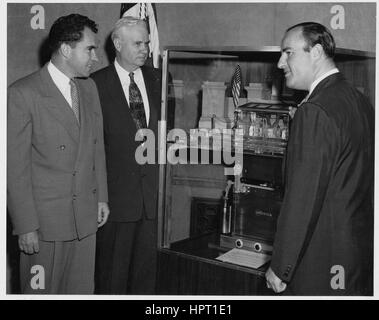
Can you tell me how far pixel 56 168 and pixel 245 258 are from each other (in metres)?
1.15

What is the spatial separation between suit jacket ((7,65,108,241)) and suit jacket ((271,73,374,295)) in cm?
109

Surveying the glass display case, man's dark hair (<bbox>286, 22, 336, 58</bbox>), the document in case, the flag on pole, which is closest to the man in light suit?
the glass display case

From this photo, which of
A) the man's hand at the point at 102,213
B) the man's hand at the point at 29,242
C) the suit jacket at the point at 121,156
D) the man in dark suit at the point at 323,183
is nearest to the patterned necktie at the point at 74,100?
the suit jacket at the point at 121,156

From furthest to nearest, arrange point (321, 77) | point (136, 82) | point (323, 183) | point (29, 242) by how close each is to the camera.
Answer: point (136, 82)
point (29, 242)
point (321, 77)
point (323, 183)

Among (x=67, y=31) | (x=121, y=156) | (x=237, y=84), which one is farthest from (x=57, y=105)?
(x=237, y=84)

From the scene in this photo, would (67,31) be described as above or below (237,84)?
above

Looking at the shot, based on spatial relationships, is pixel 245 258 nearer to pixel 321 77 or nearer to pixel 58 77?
pixel 321 77

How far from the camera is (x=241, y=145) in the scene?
2.73 metres

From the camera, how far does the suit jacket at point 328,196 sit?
1.96m

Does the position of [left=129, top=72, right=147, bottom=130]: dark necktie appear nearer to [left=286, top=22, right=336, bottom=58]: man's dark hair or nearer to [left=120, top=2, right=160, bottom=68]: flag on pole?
[left=120, top=2, right=160, bottom=68]: flag on pole

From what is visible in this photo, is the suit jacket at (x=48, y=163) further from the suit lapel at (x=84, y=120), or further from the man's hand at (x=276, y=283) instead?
the man's hand at (x=276, y=283)

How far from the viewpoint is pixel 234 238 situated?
2838 mm
